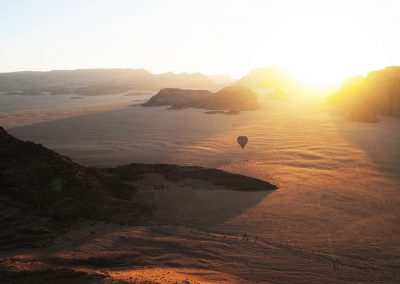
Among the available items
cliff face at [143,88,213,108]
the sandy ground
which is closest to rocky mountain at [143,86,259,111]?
cliff face at [143,88,213,108]

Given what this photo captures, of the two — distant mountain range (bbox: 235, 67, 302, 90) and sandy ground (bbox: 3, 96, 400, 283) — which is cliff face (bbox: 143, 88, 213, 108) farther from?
distant mountain range (bbox: 235, 67, 302, 90)

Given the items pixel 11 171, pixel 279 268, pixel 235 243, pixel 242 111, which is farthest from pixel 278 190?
pixel 242 111

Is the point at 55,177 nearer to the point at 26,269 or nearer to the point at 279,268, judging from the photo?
the point at 26,269

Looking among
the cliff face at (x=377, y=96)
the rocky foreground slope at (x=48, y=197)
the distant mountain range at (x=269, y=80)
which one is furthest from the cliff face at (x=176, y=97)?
the distant mountain range at (x=269, y=80)

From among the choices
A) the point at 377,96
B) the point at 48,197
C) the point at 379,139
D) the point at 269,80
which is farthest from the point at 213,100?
the point at 269,80

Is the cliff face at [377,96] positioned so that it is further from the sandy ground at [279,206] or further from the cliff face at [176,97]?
the cliff face at [176,97]

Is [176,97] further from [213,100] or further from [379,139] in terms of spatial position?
[379,139]
